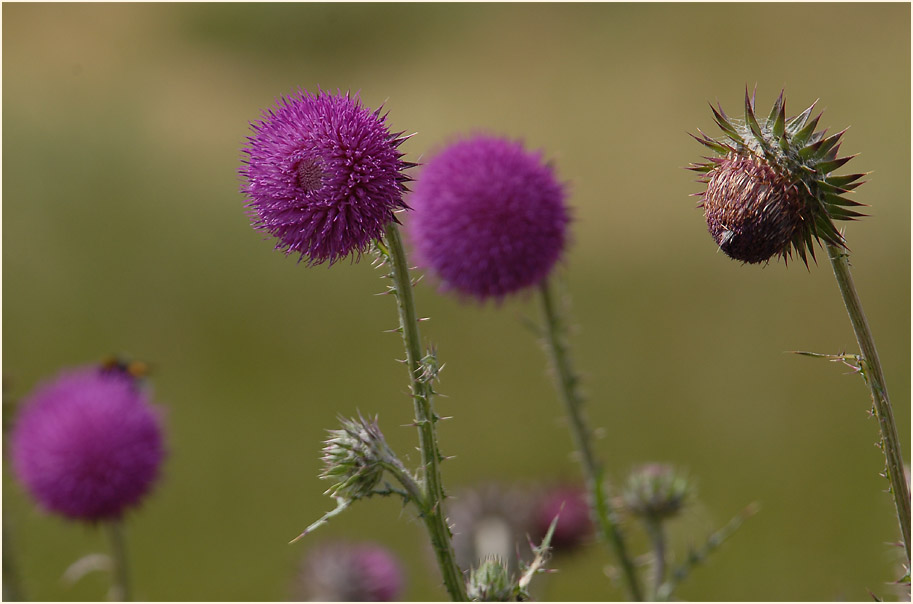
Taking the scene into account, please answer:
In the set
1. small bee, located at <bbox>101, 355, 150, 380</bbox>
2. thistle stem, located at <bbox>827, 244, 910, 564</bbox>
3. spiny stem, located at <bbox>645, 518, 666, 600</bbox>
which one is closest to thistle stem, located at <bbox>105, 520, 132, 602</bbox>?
small bee, located at <bbox>101, 355, 150, 380</bbox>

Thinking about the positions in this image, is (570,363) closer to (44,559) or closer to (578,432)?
(578,432)

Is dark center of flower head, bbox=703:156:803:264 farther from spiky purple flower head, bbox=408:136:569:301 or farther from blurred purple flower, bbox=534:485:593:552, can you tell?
blurred purple flower, bbox=534:485:593:552

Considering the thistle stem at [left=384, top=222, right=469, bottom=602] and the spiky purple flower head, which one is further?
the spiky purple flower head

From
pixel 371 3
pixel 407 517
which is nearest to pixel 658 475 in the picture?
pixel 407 517

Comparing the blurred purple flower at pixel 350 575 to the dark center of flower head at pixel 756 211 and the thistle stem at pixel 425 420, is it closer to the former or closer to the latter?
the thistle stem at pixel 425 420

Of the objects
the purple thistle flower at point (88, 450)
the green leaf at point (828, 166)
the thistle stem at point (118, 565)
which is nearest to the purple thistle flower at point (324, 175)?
the green leaf at point (828, 166)
